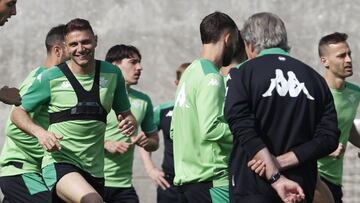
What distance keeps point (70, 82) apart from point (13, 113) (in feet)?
1.79

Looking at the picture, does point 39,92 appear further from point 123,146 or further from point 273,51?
point 273,51

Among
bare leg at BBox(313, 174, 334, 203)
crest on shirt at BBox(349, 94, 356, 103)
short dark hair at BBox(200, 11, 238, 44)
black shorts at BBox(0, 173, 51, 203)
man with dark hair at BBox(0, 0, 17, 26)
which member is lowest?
black shorts at BBox(0, 173, 51, 203)

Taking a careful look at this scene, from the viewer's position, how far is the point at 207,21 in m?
7.49

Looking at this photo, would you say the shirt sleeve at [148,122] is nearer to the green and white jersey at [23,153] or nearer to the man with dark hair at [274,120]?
the green and white jersey at [23,153]

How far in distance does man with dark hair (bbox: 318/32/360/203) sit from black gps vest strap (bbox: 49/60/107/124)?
216cm

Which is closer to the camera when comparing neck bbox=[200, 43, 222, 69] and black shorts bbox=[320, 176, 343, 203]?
neck bbox=[200, 43, 222, 69]

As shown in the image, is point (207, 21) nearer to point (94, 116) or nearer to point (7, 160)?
point (94, 116)

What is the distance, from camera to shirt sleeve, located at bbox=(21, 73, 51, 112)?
792 cm

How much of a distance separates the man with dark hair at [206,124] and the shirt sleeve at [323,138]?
100 centimetres

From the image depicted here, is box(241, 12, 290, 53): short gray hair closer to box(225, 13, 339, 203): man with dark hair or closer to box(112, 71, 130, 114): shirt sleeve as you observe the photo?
box(225, 13, 339, 203): man with dark hair

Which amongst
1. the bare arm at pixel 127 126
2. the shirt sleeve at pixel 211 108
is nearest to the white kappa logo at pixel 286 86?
the shirt sleeve at pixel 211 108

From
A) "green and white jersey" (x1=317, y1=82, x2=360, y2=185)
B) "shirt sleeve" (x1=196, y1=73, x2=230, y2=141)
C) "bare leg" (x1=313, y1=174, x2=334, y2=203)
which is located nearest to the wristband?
"shirt sleeve" (x1=196, y1=73, x2=230, y2=141)

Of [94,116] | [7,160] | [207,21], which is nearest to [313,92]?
[207,21]

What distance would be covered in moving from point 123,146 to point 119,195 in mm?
518
